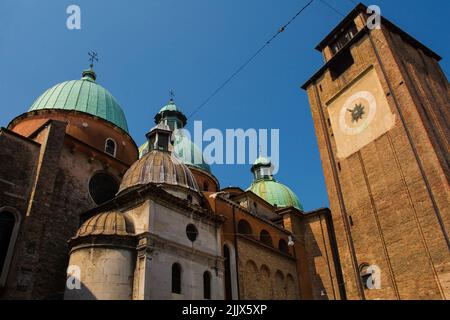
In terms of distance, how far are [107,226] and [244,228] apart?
914 centimetres

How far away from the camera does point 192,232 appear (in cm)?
1700

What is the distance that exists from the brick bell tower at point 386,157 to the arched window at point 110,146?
38.7ft

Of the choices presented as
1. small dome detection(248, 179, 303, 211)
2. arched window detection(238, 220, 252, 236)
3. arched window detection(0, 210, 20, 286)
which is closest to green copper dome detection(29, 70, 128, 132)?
arched window detection(0, 210, 20, 286)

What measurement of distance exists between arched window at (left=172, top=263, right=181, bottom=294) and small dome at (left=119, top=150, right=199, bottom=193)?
15.0 feet

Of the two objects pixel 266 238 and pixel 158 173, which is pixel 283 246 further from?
pixel 158 173

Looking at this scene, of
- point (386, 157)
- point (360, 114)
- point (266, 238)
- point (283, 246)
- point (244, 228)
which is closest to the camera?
point (386, 157)

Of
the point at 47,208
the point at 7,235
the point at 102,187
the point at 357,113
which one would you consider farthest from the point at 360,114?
the point at 7,235

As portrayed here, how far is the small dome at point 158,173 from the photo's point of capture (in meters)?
18.5

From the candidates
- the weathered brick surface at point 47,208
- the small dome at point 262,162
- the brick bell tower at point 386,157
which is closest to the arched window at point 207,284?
the weathered brick surface at point 47,208

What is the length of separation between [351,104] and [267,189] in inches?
685

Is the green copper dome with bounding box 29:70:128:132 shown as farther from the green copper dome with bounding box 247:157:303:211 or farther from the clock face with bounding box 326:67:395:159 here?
the green copper dome with bounding box 247:157:303:211

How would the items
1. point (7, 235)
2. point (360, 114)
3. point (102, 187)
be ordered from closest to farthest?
point (7, 235)
point (360, 114)
point (102, 187)

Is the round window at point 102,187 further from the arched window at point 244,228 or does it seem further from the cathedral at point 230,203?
the arched window at point 244,228

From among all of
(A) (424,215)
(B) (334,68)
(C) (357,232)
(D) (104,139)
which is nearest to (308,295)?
(C) (357,232)
